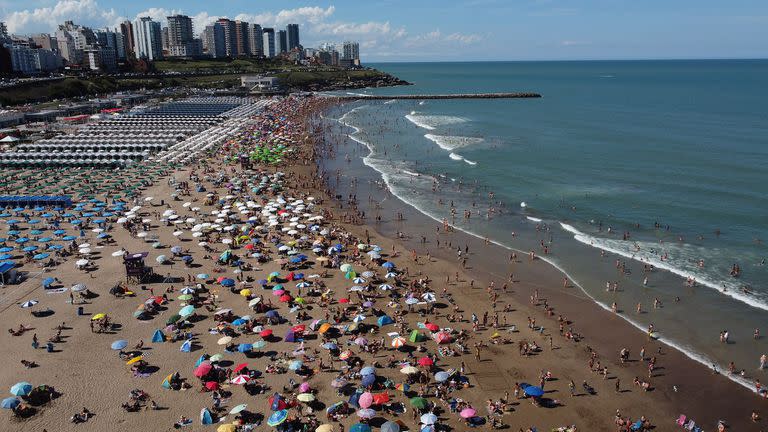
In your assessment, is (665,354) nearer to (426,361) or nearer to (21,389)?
(426,361)

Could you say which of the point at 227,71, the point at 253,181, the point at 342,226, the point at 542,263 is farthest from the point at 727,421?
the point at 227,71

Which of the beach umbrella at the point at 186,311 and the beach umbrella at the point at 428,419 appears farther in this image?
the beach umbrella at the point at 186,311

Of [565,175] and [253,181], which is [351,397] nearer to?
[253,181]

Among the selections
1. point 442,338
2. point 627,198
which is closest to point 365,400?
point 442,338

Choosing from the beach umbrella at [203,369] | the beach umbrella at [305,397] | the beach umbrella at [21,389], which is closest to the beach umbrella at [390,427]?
the beach umbrella at [305,397]

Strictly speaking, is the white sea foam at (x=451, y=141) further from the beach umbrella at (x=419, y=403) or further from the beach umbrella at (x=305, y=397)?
the beach umbrella at (x=305, y=397)

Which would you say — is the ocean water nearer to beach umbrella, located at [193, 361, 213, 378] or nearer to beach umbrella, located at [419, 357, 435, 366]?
beach umbrella, located at [419, 357, 435, 366]
